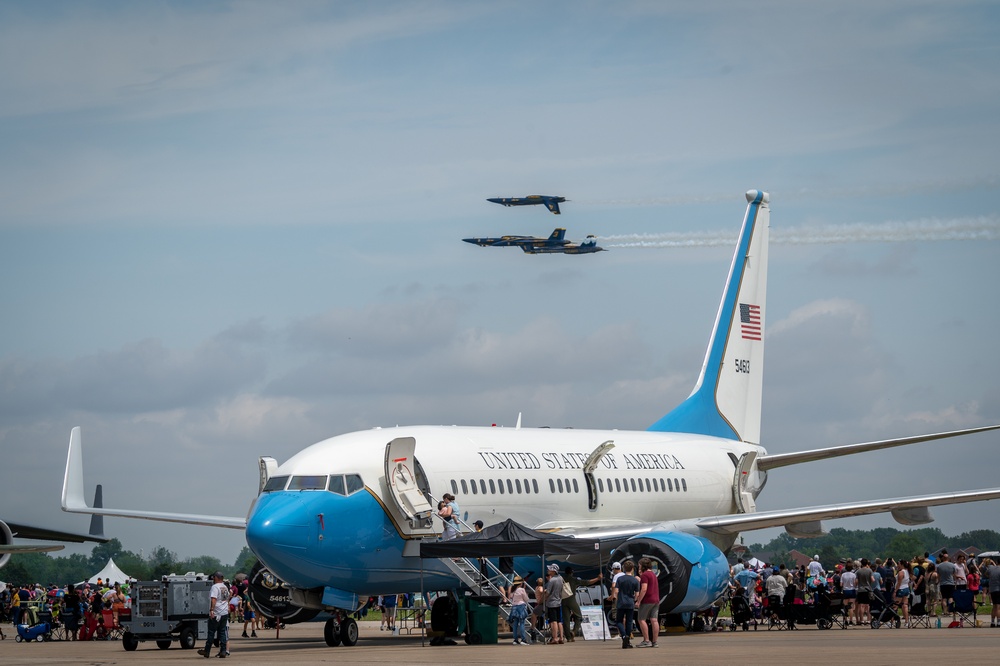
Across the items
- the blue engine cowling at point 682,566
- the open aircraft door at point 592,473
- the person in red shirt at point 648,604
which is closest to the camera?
the person in red shirt at point 648,604

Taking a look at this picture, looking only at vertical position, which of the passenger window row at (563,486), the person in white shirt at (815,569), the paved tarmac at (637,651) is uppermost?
the passenger window row at (563,486)

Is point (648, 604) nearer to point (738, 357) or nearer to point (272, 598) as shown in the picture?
point (272, 598)

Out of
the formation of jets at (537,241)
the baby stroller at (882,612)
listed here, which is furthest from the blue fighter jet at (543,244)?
the baby stroller at (882,612)

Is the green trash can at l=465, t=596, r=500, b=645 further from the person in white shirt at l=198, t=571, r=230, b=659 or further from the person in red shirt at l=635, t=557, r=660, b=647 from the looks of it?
the person in white shirt at l=198, t=571, r=230, b=659

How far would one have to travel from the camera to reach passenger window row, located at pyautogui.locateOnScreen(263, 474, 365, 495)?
88.9 ft

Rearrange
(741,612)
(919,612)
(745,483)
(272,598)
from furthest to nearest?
(745,483) → (919,612) → (741,612) → (272,598)

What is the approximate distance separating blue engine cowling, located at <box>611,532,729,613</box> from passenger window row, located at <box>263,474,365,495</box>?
5.65 meters

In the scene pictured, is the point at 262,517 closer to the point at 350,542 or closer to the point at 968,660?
the point at 350,542

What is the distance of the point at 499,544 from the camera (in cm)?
2667

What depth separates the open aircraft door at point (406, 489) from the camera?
1092 inches

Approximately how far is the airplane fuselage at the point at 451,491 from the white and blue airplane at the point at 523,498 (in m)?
0.03

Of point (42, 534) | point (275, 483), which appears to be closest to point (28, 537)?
point (42, 534)

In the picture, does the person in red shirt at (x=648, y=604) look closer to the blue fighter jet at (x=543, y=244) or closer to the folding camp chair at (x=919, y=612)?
the folding camp chair at (x=919, y=612)

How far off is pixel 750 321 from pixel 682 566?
1722 centimetres
